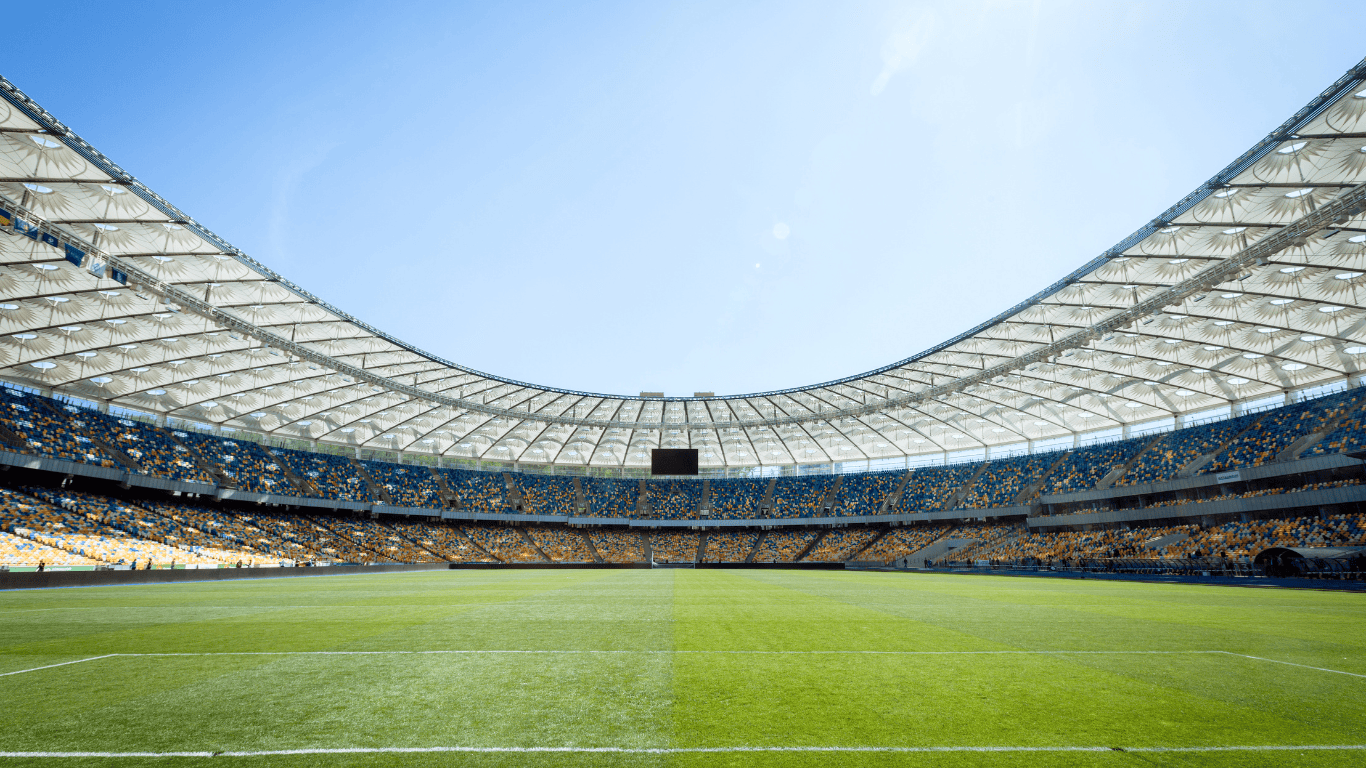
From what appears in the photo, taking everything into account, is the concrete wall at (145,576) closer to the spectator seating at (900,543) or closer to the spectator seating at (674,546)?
the spectator seating at (674,546)

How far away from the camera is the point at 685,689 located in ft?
21.5

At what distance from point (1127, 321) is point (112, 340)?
55864 mm

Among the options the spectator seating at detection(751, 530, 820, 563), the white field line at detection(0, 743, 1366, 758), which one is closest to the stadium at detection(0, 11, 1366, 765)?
the white field line at detection(0, 743, 1366, 758)

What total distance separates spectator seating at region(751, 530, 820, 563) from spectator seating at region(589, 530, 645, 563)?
1271 centimetres

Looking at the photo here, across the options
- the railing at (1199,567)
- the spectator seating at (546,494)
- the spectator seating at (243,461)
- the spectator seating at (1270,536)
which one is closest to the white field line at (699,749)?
the railing at (1199,567)

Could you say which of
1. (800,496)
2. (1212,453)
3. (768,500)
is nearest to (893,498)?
(800,496)

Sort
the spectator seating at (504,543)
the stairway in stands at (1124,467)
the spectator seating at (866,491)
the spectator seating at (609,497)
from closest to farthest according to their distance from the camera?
the stairway in stands at (1124,467) < the spectator seating at (504,543) < the spectator seating at (866,491) < the spectator seating at (609,497)

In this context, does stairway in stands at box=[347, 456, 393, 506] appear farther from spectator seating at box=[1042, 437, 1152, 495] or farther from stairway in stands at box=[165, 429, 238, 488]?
spectator seating at box=[1042, 437, 1152, 495]

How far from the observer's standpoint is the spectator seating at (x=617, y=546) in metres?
66.8

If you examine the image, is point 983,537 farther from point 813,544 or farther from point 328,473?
point 328,473

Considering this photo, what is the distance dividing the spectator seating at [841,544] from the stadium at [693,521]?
48cm

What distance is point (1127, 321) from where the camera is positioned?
111ft

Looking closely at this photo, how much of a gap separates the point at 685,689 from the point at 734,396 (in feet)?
162

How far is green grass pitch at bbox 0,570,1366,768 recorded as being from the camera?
15.4 feet
